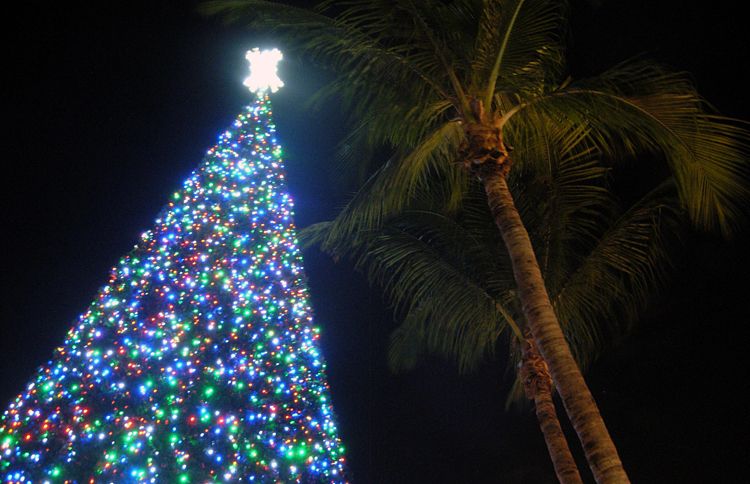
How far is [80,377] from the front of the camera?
263 inches

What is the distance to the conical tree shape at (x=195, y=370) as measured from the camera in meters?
6.43

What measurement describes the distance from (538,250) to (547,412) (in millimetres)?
2130

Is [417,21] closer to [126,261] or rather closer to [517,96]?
[517,96]

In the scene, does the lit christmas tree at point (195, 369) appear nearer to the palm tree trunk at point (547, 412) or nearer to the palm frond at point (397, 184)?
the palm frond at point (397, 184)

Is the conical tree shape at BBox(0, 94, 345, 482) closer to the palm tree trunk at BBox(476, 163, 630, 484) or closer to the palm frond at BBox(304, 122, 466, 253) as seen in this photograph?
the palm frond at BBox(304, 122, 466, 253)

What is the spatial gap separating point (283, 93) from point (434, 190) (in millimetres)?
3689

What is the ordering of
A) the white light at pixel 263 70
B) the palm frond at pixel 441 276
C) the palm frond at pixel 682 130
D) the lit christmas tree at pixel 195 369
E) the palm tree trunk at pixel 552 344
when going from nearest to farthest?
1. the palm tree trunk at pixel 552 344
2. the palm frond at pixel 682 130
3. the lit christmas tree at pixel 195 369
4. the palm frond at pixel 441 276
5. the white light at pixel 263 70

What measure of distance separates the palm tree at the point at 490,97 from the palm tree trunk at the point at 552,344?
2 cm

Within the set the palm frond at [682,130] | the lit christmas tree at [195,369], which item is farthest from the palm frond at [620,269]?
the lit christmas tree at [195,369]

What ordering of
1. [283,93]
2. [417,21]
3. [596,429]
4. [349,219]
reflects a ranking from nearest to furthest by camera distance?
1. [596,429]
2. [417,21]
3. [349,219]
4. [283,93]

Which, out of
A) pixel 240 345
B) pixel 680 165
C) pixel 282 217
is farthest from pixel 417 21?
pixel 240 345

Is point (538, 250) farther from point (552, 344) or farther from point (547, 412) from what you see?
point (552, 344)

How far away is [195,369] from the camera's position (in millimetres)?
7117

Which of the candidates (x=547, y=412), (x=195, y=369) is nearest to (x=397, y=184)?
(x=547, y=412)
